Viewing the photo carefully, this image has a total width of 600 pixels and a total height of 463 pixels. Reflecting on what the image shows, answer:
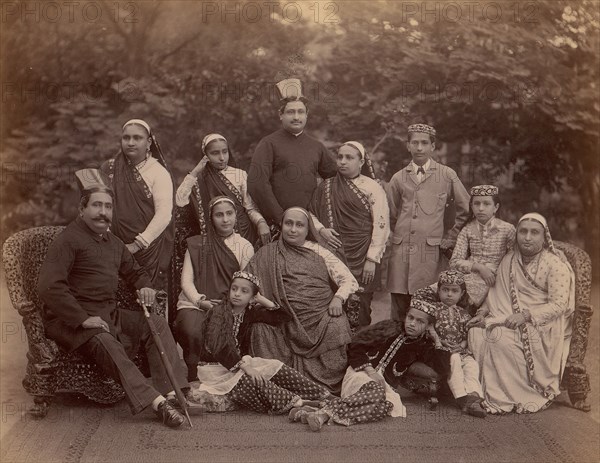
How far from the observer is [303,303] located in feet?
17.8

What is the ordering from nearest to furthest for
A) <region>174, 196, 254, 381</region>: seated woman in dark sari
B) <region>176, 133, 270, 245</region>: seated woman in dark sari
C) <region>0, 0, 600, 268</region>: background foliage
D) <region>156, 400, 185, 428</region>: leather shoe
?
<region>156, 400, 185, 428</region>: leather shoe → <region>174, 196, 254, 381</region>: seated woman in dark sari → <region>176, 133, 270, 245</region>: seated woman in dark sari → <region>0, 0, 600, 268</region>: background foliage

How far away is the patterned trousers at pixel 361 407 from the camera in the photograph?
4.89 m

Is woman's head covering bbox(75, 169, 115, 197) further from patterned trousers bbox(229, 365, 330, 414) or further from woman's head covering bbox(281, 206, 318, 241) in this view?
patterned trousers bbox(229, 365, 330, 414)

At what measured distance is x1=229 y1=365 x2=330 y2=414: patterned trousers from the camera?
5023mm

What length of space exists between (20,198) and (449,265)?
3441mm

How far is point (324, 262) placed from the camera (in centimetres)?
556

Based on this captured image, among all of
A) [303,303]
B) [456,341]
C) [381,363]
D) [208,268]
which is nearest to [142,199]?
[208,268]

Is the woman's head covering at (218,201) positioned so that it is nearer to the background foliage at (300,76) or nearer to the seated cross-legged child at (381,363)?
the seated cross-legged child at (381,363)

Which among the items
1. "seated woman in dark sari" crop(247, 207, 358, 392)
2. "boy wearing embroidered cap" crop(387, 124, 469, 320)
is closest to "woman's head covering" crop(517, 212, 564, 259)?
"boy wearing embroidered cap" crop(387, 124, 469, 320)

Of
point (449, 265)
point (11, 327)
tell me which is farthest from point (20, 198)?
point (449, 265)

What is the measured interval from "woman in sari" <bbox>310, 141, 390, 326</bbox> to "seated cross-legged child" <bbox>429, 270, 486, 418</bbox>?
1.96 feet

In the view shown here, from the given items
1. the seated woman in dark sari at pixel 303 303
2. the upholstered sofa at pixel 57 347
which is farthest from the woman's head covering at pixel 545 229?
the seated woman in dark sari at pixel 303 303

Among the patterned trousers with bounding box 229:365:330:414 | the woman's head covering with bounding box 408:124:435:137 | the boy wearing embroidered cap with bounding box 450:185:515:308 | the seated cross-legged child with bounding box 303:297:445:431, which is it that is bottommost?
the patterned trousers with bounding box 229:365:330:414

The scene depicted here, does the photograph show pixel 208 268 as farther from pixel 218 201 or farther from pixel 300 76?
pixel 300 76
